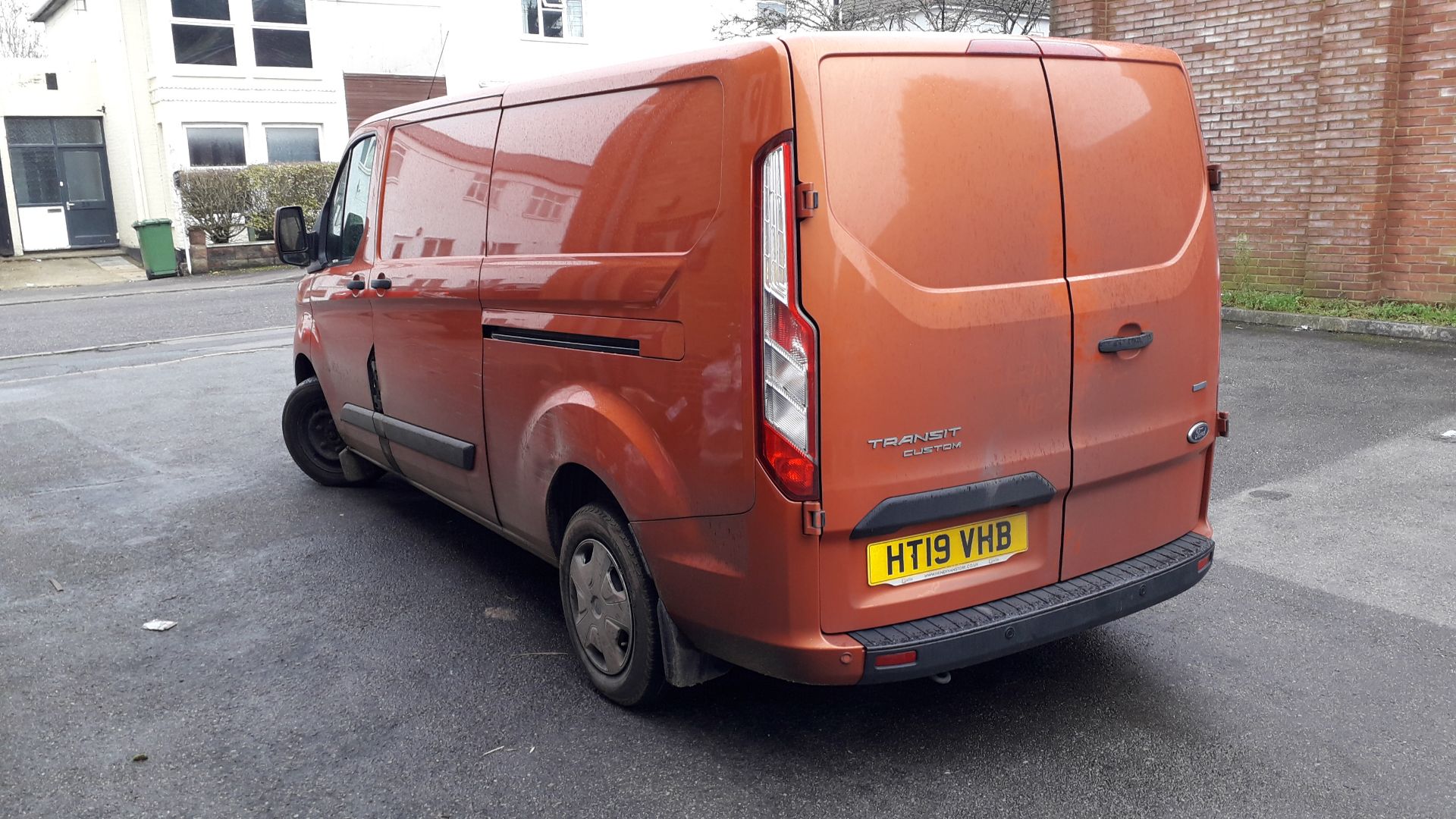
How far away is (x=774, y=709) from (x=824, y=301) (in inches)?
58.6

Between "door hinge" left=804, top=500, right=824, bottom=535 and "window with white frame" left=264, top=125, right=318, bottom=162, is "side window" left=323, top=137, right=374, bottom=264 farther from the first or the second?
"window with white frame" left=264, top=125, right=318, bottom=162

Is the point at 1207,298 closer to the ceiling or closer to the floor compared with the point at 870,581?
closer to the ceiling

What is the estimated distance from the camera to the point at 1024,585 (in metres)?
3.37

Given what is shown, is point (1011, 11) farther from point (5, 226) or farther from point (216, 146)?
point (5, 226)

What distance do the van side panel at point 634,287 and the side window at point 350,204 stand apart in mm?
1604

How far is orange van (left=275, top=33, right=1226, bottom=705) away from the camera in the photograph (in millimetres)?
3014

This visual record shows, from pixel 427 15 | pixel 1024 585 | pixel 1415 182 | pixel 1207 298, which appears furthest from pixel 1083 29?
pixel 427 15

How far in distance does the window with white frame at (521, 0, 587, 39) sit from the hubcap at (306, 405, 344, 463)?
25480mm

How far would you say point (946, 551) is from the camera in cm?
322

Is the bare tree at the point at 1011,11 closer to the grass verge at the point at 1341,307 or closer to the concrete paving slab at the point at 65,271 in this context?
the grass verge at the point at 1341,307

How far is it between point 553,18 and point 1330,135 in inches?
929

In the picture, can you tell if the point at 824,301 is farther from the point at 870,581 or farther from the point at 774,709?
the point at 774,709

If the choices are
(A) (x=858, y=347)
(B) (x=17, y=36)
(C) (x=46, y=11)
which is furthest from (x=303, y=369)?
(B) (x=17, y=36)

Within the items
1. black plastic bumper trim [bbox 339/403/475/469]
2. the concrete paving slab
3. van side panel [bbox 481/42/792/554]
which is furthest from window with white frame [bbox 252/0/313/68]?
van side panel [bbox 481/42/792/554]
